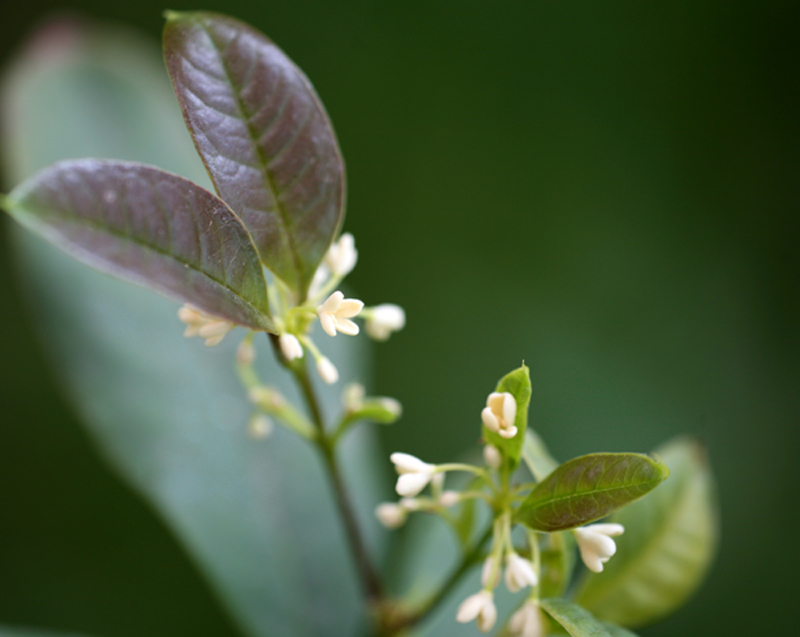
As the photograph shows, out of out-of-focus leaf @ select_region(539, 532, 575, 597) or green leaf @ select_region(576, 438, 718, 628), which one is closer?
out-of-focus leaf @ select_region(539, 532, 575, 597)

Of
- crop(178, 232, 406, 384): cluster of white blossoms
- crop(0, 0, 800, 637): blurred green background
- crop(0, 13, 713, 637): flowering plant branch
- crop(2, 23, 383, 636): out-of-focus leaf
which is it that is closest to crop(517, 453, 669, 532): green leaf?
crop(0, 13, 713, 637): flowering plant branch

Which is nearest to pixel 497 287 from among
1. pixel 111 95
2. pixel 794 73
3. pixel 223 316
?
pixel 794 73

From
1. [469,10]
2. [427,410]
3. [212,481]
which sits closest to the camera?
[212,481]

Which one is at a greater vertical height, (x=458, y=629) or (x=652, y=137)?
(x=652, y=137)

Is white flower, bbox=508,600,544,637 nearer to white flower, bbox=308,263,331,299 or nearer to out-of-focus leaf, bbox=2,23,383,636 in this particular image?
white flower, bbox=308,263,331,299

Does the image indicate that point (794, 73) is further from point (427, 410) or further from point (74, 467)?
point (74, 467)

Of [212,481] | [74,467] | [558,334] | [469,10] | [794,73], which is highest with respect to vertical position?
[469,10]

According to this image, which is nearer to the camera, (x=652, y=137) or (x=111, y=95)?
(x=111, y=95)
